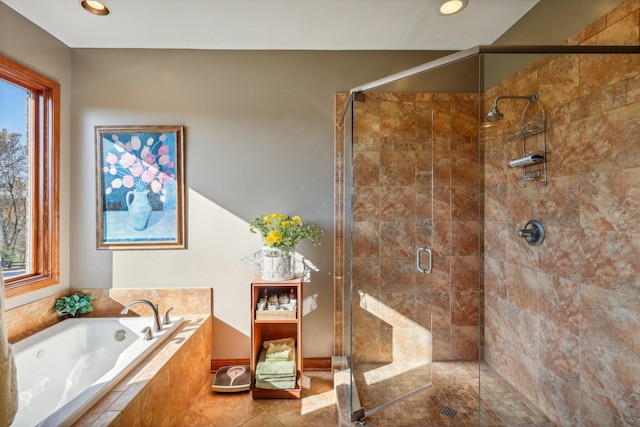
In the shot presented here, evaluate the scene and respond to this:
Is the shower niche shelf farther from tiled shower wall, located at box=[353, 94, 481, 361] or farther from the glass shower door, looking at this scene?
the glass shower door

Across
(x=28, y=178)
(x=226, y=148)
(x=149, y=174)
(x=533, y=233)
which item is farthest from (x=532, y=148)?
(x=28, y=178)

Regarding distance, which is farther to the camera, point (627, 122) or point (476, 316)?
→ point (476, 316)

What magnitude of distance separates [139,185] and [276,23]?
5.01 ft

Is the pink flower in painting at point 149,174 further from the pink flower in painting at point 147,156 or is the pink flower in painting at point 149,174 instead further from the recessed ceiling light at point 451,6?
the recessed ceiling light at point 451,6

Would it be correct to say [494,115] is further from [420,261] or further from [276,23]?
A: [276,23]

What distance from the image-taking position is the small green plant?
2109 millimetres

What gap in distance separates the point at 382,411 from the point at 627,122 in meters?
1.86

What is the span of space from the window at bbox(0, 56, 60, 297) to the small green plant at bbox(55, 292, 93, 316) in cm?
16

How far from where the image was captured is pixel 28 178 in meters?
2.01

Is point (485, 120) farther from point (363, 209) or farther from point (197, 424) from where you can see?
point (197, 424)

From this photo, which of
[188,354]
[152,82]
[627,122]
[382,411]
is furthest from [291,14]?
[382,411]

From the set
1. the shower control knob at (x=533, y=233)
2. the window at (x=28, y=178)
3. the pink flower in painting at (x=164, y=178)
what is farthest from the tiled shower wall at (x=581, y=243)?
the window at (x=28, y=178)

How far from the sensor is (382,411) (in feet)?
5.53

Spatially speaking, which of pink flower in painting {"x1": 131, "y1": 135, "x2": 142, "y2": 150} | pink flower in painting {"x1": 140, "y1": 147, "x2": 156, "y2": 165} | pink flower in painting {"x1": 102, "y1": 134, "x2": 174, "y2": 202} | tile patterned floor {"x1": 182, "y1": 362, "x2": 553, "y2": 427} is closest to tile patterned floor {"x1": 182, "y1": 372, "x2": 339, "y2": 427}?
tile patterned floor {"x1": 182, "y1": 362, "x2": 553, "y2": 427}
